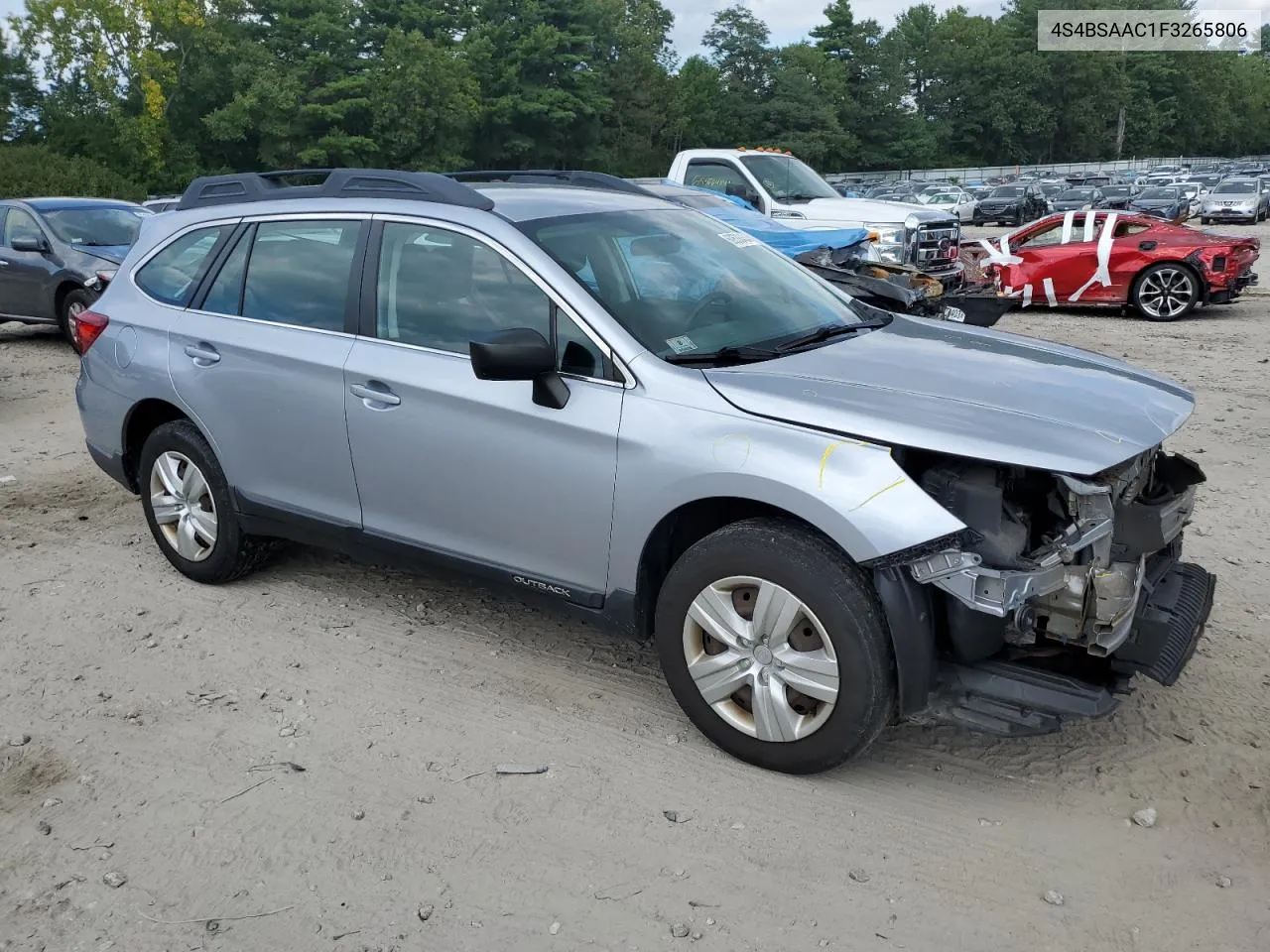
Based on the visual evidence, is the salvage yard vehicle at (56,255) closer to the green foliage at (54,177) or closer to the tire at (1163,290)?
the tire at (1163,290)

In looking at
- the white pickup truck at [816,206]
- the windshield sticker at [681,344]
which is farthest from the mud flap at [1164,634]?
the white pickup truck at [816,206]

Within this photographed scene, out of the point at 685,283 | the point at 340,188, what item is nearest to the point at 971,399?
the point at 685,283

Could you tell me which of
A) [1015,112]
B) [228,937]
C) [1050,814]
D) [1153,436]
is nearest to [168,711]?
[228,937]

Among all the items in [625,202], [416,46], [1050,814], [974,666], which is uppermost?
[416,46]

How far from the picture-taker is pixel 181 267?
5121mm

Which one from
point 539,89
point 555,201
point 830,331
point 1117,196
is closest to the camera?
point 830,331

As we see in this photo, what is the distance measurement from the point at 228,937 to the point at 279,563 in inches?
111

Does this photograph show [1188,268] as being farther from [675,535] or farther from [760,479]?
[760,479]

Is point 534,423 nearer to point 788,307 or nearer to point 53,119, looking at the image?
point 788,307

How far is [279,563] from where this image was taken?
18.2ft

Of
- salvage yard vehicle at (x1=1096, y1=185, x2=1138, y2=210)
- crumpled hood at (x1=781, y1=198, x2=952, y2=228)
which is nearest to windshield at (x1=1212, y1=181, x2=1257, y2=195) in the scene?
salvage yard vehicle at (x1=1096, y1=185, x2=1138, y2=210)

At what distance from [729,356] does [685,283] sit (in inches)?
20.9

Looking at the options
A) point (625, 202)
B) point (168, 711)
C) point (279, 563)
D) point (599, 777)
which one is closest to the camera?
point (599, 777)

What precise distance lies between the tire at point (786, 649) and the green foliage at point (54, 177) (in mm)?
41128
